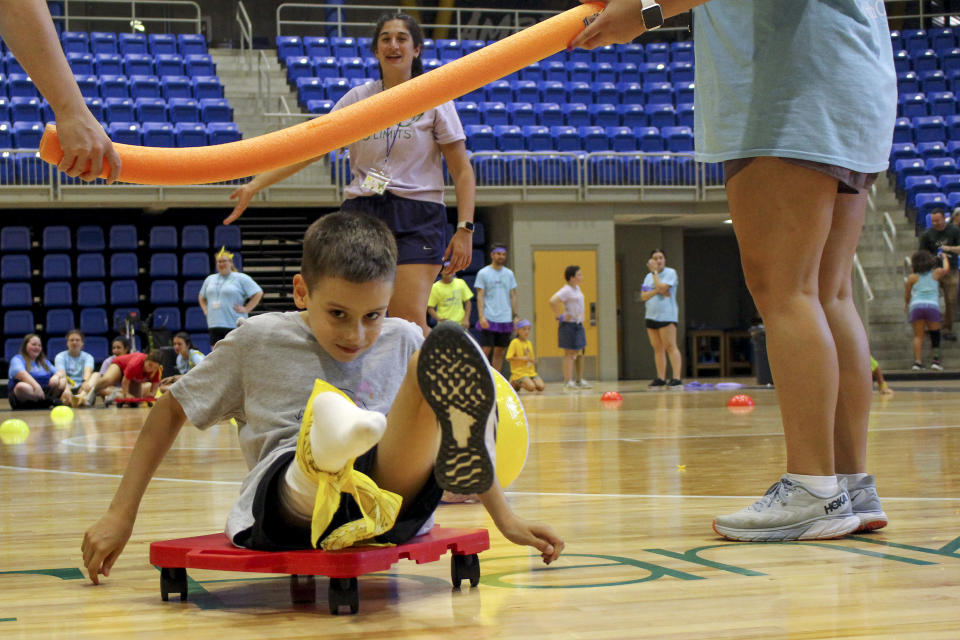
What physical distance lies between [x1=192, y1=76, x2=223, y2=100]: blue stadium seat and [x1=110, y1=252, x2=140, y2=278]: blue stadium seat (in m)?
2.81

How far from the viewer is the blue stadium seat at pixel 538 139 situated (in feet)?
52.7

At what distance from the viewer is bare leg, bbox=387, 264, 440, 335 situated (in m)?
3.61

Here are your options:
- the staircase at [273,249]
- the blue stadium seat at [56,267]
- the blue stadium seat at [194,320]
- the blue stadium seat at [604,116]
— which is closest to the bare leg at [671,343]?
the blue stadium seat at [604,116]

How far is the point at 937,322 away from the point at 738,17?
38.9 feet

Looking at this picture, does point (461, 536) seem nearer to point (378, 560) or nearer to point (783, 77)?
point (378, 560)

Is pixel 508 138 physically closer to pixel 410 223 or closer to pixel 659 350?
pixel 659 350

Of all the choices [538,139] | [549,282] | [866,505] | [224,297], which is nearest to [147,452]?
[866,505]

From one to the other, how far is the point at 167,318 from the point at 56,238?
197 cm

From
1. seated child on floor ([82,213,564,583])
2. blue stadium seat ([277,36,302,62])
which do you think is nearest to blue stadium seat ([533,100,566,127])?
blue stadium seat ([277,36,302,62])

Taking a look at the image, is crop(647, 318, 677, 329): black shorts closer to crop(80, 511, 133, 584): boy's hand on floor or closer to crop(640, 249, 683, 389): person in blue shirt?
crop(640, 249, 683, 389): person in blue shirt

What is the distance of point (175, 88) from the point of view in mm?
16203

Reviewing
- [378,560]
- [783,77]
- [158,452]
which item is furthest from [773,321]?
[158,452]

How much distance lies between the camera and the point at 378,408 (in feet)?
6.64

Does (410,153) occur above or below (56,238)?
below
